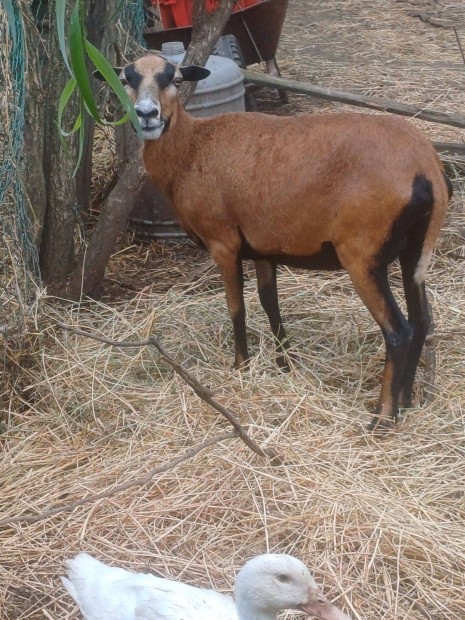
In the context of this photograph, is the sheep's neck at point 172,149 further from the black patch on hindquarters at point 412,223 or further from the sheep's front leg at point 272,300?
the black patch on hindquarters at point 412,223

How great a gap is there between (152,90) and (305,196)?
93 centimetres

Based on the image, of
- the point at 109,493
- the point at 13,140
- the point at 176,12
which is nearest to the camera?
the point at 109,493

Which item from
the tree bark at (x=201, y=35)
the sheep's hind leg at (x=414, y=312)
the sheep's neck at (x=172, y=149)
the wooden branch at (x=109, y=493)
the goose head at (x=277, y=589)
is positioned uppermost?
the tree bark at (x=201, y=35)

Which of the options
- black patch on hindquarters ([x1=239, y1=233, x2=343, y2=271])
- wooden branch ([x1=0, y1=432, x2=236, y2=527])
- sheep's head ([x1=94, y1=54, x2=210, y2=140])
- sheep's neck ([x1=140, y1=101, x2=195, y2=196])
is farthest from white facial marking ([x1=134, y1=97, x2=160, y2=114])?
wooden branch ([x1=0, y1=432, x2=236, y2=527])

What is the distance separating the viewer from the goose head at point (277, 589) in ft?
8.68

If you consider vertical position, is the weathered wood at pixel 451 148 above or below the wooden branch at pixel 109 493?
below

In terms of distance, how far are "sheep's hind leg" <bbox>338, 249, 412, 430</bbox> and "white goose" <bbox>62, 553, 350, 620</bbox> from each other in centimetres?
155

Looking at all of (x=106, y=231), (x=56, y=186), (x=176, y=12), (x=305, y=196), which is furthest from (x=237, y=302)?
(x=176, y=12)

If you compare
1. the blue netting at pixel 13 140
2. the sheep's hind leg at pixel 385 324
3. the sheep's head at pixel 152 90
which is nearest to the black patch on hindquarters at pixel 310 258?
the sheep's hind leg at pixel 385 324

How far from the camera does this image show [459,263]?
19.9 ft

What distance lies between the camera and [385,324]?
4289mm

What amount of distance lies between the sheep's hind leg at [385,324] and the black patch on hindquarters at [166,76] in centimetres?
121

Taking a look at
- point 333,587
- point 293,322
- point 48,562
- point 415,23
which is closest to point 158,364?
point 293,322

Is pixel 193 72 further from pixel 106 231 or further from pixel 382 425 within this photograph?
pixel 382 425
